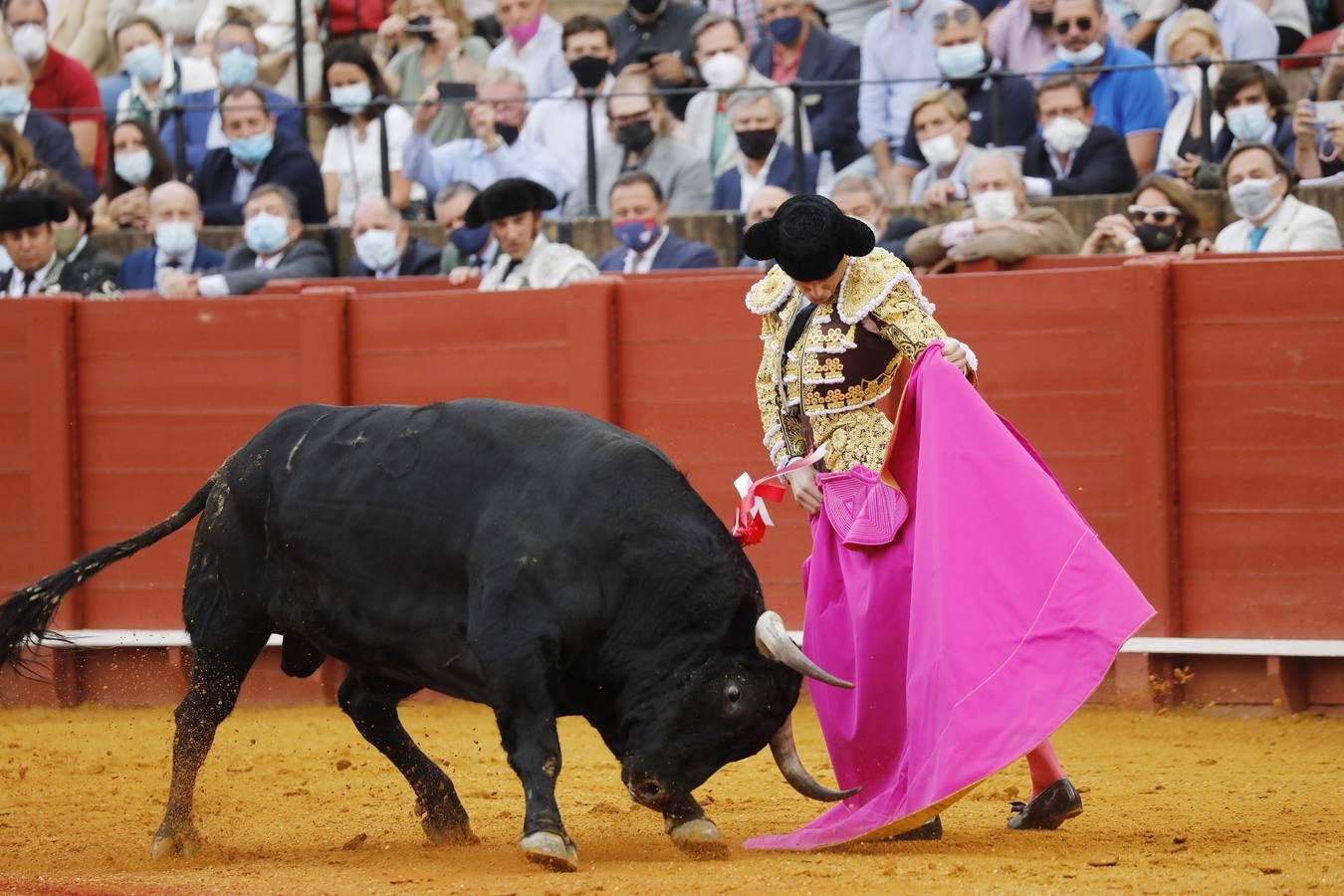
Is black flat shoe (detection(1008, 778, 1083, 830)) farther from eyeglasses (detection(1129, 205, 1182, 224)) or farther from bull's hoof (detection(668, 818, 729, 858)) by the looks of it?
eyeglasses (detection(1129, 205, 1182, 224))

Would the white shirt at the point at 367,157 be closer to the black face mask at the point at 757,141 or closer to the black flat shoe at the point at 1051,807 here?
the black face mask at the point at 757,141

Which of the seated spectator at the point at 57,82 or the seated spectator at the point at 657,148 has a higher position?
the seated spectator at the point at 57,82

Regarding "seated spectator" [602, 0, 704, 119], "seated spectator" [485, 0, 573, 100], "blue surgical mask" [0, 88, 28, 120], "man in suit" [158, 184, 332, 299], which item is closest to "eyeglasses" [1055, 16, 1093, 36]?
"seated spectator" [602, 0, 704, 119]

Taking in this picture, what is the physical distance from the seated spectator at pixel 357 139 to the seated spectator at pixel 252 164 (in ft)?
0.91

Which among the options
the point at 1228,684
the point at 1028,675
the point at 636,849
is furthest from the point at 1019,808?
the point at 1228,684

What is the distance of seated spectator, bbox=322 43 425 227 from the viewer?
9641 mm

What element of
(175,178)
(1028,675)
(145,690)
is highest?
(175,178)

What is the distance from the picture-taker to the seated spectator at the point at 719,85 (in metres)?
8.76

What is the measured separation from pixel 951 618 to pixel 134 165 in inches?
259

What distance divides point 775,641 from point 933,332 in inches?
32.5

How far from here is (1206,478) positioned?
6582 millimetres

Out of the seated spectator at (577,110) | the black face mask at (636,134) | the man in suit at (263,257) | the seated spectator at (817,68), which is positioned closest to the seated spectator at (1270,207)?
the seated spectator at (817,68)

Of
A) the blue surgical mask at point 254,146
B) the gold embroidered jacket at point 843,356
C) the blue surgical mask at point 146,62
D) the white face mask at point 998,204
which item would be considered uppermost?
the blue surgical mask at point 146,62

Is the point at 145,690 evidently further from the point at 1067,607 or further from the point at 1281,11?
the point at 1281,11
